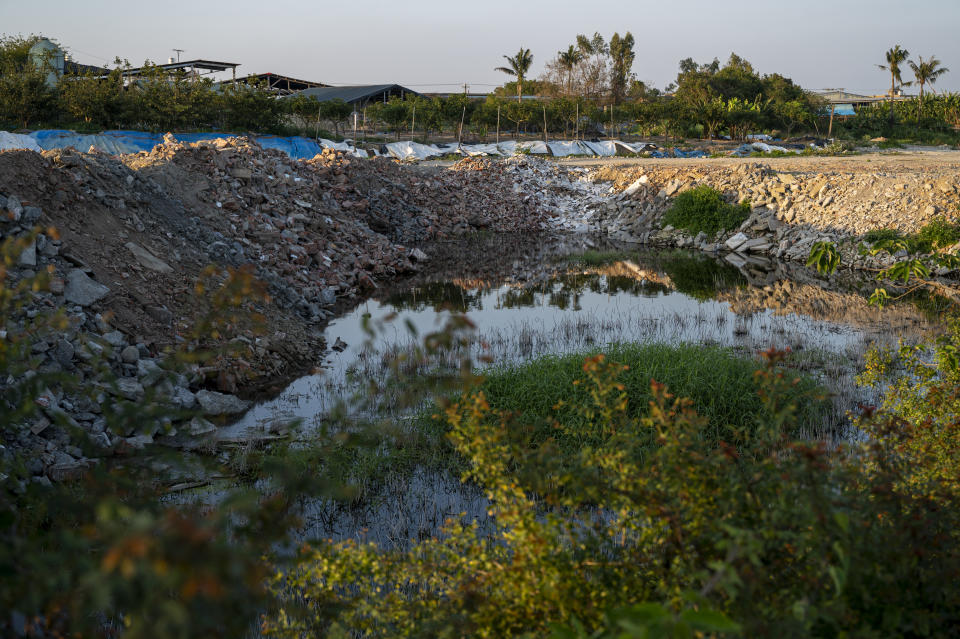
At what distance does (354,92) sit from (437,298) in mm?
45321

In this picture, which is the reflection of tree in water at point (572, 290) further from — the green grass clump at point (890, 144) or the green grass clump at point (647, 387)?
the green grass clump at point (890, 144)

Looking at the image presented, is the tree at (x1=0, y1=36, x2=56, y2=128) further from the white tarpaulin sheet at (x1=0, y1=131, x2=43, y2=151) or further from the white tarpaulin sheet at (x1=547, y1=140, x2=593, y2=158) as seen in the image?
the white tarpaulin sheet at (x1=547, y1=140, x2=593, y2=158)

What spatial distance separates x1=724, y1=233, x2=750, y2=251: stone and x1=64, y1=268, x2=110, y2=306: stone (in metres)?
18.4

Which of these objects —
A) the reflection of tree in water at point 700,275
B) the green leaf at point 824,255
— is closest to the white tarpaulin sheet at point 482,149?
the reflection of tree in water at point 700,275

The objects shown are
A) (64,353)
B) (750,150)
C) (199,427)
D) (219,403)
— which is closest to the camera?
(64,353)

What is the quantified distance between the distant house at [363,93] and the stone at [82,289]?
153 ft

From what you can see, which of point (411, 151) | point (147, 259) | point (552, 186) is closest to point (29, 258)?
point (147, 259)

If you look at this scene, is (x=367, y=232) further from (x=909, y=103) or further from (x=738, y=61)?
(x=738, y=61)

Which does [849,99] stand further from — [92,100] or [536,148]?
[92,100]

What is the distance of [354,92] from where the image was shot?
182ft

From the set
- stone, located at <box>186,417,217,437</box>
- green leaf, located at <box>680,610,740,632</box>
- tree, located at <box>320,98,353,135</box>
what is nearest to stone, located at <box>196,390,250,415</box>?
stone, located at <box>186,417,217,437</box>

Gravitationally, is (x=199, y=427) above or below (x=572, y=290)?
below

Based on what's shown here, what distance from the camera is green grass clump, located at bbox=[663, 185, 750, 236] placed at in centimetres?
2228

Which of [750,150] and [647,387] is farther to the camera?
[750,150]
